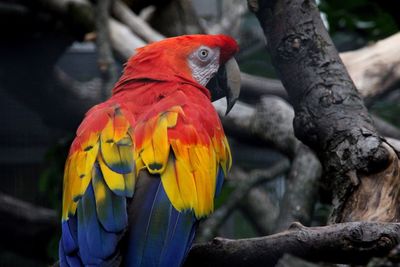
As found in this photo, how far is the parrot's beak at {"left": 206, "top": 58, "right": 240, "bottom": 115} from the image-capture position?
1.71 meters

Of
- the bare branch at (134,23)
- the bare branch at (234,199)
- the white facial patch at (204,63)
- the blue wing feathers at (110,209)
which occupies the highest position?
the white facial patch at (204,63)

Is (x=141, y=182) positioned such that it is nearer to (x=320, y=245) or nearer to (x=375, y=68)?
(x=320, y=245)

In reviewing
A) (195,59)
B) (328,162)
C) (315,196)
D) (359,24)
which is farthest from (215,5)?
(328,162)

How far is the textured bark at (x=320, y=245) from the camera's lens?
107 cm

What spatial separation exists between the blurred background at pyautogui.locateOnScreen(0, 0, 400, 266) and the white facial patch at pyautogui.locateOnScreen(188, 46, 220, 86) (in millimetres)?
736

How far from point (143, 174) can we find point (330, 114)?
387 millimetres

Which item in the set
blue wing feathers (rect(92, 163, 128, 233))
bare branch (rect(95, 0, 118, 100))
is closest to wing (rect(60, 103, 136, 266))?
blue wing feathers (rect(92, 163, 128, 233))

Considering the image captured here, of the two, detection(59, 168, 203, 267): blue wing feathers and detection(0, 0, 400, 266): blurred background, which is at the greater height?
detection(59, 168, 203, 267): blue wing feathers

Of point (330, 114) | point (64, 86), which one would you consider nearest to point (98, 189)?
point (330, 114)

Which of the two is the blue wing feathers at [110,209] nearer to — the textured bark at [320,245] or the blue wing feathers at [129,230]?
the blue wing feathers at [129,230]

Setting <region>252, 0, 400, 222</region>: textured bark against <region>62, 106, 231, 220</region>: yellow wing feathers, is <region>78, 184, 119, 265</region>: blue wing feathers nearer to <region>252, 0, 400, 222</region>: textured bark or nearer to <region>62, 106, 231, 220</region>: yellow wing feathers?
<region>62, 106, 231, 220</region>: yellow wing feathers

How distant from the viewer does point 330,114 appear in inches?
56.7

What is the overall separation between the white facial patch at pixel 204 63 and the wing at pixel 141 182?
211 millimetres

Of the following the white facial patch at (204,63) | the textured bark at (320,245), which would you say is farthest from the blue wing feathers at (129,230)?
the white facial patch at (204,63)
